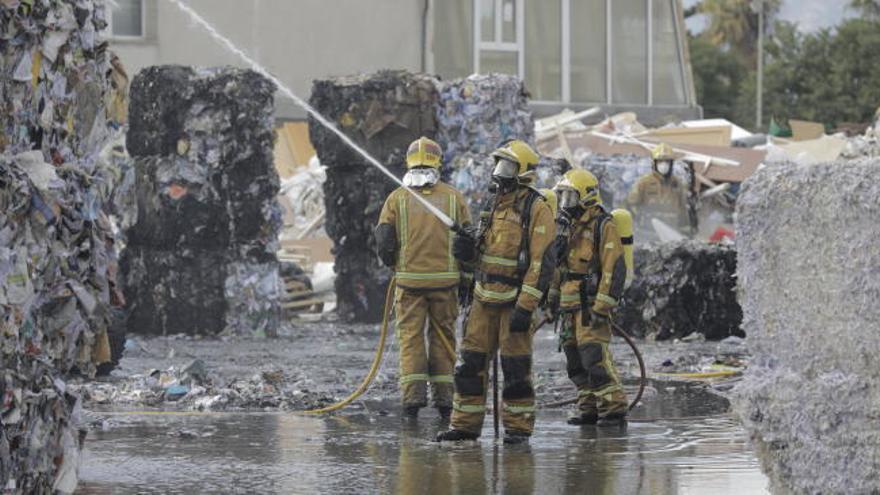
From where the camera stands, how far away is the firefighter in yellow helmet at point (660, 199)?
70.5 ft

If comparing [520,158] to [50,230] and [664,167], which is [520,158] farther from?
[664,167]

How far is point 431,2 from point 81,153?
26.7 metres

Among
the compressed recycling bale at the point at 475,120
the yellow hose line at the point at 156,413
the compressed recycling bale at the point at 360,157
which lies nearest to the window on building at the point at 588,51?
the compressed recycling bale at the point at 475,120

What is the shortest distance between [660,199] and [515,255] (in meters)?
10.7

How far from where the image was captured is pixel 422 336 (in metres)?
12.5

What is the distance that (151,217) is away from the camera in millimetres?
18688

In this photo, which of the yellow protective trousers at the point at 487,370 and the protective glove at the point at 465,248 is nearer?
the yellow protective trousers at the point at 487,370

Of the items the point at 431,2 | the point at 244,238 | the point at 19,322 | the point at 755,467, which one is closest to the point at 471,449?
the point at 755,467

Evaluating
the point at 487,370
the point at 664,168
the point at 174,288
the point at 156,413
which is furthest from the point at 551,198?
the point at 664,168

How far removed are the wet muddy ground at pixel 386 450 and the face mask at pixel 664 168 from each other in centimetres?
668

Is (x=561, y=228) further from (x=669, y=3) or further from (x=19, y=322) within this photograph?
(x=669, y=3)

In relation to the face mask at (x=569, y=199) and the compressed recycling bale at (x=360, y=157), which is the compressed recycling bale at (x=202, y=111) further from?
the face mask at (x=569, y=199)

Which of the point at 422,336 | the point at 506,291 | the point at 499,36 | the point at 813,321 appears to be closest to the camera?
the point at 813,321

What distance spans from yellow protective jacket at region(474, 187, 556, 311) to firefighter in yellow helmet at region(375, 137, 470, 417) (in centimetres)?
110
